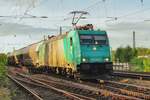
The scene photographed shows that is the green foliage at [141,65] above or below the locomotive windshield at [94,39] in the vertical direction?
below

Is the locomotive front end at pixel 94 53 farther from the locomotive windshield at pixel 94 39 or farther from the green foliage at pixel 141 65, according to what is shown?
the green foliage at pixel 141 65

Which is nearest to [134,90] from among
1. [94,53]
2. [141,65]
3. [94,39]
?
[94,53]

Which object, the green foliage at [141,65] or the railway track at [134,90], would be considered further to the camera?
the green foliage at [141,65]

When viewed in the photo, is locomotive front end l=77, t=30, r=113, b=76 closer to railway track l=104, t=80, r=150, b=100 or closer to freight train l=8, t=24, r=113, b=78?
freight train l=8, t=24, r=113, b=78

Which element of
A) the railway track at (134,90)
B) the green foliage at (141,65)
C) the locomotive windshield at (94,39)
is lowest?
the railway track at (134,90)

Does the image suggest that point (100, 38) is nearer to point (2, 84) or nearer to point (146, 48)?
point (2, 84)

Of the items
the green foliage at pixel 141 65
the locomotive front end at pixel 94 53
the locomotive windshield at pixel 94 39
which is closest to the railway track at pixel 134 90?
the locomotive front end at pixel 94 53

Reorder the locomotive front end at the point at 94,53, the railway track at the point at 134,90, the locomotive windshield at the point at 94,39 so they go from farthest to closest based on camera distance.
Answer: the locomotive windshield at the point at 94,39 < the locomotive front end at the point at 94,53 < the railway track at the point at 134,90

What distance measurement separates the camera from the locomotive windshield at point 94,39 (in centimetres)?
2740

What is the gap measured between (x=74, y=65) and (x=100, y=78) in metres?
1.76

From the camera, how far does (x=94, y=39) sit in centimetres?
2752

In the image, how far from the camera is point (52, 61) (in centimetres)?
3591

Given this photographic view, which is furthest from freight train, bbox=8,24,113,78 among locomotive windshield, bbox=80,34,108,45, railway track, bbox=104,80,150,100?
railway track, bbox=104,80,150,100

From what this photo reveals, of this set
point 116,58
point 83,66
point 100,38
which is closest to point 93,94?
point 83,66
